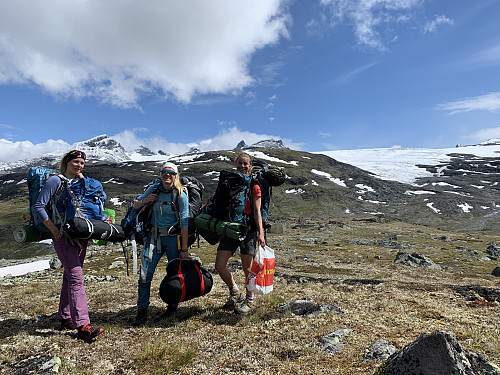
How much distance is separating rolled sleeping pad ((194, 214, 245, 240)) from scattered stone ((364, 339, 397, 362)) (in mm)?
3629

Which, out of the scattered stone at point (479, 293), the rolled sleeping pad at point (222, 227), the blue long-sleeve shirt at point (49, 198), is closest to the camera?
the blue long-sleeve shirt at point (49, 198)

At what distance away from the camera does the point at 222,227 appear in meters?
7.64

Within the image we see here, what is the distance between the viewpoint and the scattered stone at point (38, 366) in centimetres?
534

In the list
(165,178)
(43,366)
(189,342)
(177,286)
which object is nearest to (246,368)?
(189,342)

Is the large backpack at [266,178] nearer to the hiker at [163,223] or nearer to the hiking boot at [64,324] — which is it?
the hiker at [163,223]

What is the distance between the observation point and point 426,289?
1310cm

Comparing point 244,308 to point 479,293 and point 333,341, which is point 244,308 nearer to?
point 333,341

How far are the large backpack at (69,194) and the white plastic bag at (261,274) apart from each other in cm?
405

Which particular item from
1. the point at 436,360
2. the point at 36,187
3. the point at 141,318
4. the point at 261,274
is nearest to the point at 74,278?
the point at 141,318

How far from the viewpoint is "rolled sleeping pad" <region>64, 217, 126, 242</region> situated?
21.5 ft

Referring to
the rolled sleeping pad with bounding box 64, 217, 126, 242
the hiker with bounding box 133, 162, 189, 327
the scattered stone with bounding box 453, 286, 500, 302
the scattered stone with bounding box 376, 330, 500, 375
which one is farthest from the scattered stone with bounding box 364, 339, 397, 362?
the scattered stone with bounding box 453, 286, 500, 302

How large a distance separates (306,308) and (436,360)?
5074mm

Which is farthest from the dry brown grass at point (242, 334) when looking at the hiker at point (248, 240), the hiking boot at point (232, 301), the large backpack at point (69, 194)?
the large backpack at point (69, 194)

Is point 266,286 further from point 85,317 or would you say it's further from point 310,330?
point 85,317
